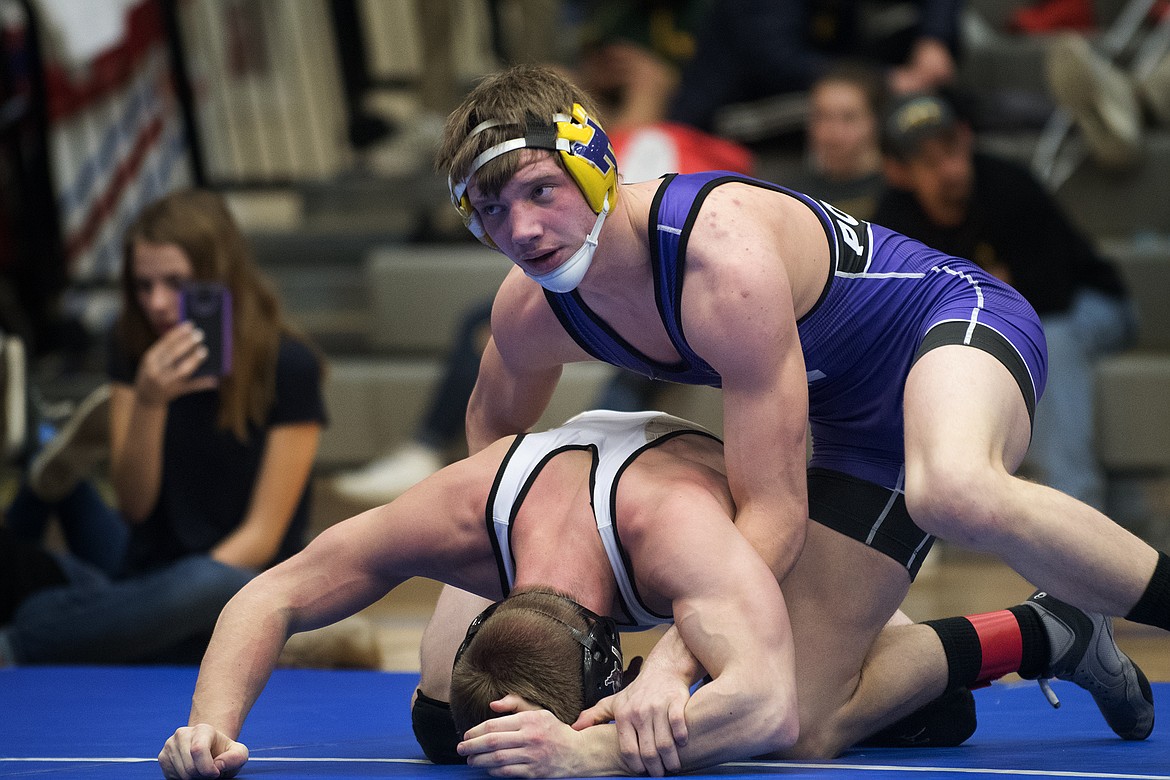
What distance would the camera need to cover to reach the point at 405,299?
6.34m

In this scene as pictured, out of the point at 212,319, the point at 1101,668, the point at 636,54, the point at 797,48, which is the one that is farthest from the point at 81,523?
the point at 797,48

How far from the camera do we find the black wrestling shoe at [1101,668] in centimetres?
263

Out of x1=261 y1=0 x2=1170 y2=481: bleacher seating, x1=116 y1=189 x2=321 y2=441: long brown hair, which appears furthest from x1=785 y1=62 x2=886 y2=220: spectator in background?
x1=116 y1=189 x2=321 y2=441: long brown hair

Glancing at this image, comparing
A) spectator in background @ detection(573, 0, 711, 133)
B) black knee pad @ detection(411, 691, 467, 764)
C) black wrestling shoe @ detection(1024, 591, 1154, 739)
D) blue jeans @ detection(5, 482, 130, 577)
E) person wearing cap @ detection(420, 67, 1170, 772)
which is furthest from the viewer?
spectator in background @ detection(573, 0, 711, 133)

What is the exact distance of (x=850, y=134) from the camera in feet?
18.9

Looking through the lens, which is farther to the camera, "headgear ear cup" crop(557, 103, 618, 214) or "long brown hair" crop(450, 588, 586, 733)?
"headgear ear cup" crop(557, 103, 618, 214)

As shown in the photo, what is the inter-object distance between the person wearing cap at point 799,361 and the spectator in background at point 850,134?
9.74ft

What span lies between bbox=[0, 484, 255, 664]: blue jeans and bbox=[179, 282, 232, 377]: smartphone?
429mm

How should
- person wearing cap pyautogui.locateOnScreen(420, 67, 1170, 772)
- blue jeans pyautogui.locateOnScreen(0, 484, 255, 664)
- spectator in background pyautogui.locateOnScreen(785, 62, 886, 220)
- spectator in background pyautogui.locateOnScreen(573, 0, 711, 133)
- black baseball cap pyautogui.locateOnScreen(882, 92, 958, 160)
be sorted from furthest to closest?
spectator in background pyautogui.locateOnScreen(573, 0, 711, 133) → spectator in background pyautogui.locateOnScreen(785, 62, 886, 220) → black baseball cap pyautogui.locateOnScreen(882, 92, 958, 160) → blue jeans pyautogui.locateOnScreen(0, 484, 255, 664) → person wearing cap pyautogui.locateOnScreen(420, 67, 1170, 772)

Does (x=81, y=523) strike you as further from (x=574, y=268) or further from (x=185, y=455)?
(x=574, y=268)

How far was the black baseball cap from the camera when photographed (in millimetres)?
4918

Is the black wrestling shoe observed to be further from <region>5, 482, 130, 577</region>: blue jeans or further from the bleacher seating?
the bleacher seating

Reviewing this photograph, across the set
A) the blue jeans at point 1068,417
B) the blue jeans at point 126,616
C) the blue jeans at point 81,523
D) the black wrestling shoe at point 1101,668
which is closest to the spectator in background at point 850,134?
the blue jeans at point 1068,417

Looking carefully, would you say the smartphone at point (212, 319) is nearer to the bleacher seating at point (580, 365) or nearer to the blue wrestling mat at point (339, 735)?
the blue wrestling mat at point (339, 735)
